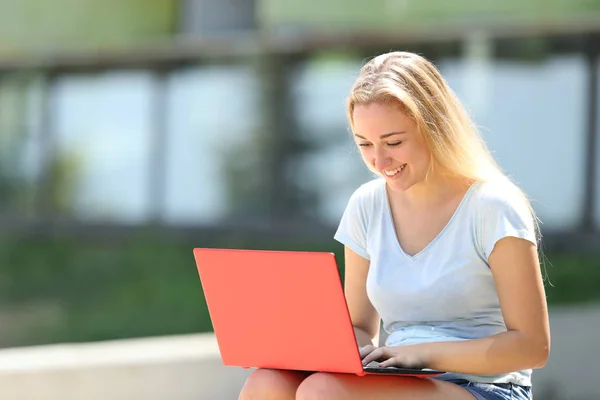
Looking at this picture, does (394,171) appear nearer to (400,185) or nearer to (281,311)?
(400,185)

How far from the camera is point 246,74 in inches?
373

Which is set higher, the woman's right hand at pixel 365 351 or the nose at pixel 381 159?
the nose at pixel 381 159

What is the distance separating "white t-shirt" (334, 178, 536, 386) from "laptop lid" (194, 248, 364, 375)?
270 millimetres

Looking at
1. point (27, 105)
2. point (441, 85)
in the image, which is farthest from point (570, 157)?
point (27, 105)

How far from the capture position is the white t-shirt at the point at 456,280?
2127mm

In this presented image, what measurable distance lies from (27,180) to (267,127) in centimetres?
293

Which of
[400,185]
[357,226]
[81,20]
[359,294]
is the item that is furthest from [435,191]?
[81,20]

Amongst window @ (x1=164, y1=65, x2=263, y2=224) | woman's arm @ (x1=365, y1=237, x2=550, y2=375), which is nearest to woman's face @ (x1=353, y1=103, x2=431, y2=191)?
woman's arm @ (x1=365, y1=237, x2=550, y2=375)

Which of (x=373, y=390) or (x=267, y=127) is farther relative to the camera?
(x=267, y=127)

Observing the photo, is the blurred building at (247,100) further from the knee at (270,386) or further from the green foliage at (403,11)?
the knee at (270,386)

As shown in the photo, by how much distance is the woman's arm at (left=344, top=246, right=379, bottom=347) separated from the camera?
2428mm

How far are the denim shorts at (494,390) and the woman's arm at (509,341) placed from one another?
0.08 meters

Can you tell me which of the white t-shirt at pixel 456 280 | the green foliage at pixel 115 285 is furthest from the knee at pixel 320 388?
the green foliage at pixel 115 285

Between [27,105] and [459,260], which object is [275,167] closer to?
[27,105]
